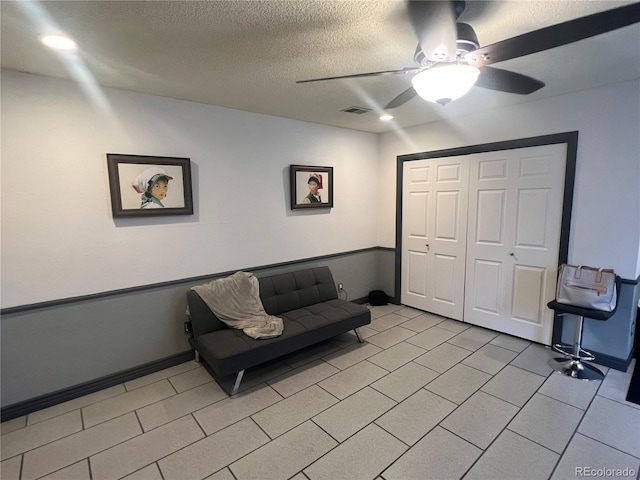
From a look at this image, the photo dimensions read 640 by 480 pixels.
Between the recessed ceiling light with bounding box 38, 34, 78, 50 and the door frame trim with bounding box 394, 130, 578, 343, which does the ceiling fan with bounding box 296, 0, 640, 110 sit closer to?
the door frame trim with bounding box 394, 130, 578, 343

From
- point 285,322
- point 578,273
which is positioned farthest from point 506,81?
point 285,322

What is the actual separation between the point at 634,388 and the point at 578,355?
398 millimetres

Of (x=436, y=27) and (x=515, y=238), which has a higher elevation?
(x=436, y=27)

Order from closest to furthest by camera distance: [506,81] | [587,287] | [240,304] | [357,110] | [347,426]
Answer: [506,81] < [347,426] < [587,287] < [240,304] < [357,110]

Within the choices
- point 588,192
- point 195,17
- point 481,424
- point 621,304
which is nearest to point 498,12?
point 195,17

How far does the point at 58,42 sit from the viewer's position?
1.82 metres

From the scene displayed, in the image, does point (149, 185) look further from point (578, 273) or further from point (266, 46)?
point (578, 273)

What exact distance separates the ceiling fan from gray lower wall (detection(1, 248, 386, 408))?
257 cm

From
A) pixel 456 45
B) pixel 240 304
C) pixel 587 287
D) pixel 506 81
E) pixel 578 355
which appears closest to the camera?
pixel 456 45

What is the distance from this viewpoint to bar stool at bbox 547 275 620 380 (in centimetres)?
266

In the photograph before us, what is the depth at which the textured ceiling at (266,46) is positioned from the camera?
1545mm

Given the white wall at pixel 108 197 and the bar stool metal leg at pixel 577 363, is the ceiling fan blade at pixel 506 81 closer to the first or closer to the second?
the bar stool metal leg at pixel 577 363

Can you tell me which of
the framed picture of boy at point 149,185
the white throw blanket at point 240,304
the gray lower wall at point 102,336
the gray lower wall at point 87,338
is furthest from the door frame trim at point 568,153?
the gray lower wall at point 87,338

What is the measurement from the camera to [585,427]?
7.06 ft
